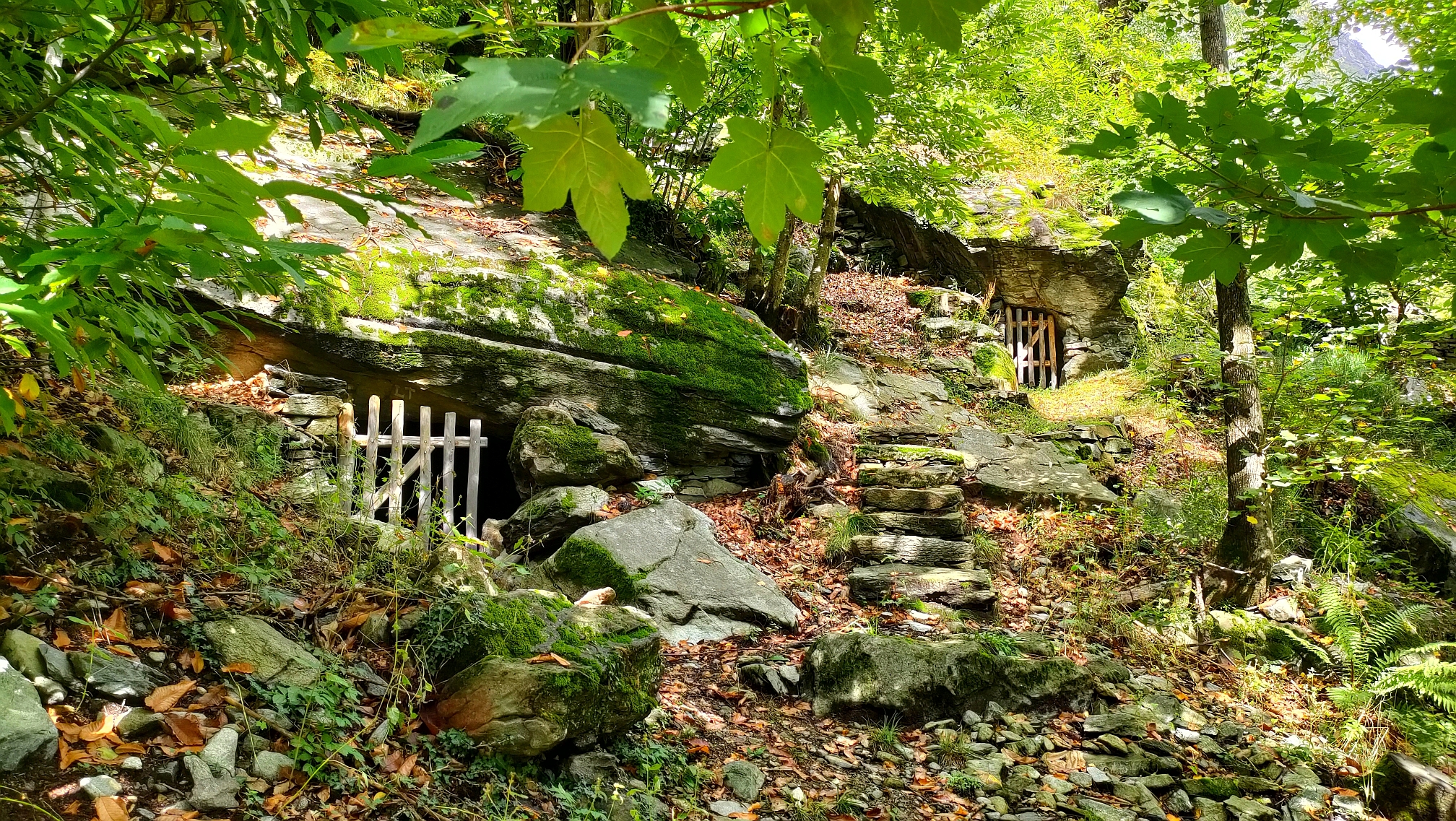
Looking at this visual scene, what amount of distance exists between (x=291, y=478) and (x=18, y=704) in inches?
97.0

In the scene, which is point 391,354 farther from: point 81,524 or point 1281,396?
point 1281,396

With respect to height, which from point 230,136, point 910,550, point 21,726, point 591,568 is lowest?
point 910,550

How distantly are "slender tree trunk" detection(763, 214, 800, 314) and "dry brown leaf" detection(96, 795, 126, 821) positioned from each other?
304 inches

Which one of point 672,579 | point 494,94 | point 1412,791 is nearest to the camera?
point 494,94

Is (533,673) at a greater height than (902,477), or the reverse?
(533,673)

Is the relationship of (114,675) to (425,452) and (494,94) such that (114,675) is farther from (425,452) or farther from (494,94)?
(425,452)

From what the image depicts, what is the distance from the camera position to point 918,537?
614 cm

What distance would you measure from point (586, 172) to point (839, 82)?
0.34 m

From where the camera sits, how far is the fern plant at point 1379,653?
3951mm

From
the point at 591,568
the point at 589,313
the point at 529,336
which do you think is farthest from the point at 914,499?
the point at 529,336

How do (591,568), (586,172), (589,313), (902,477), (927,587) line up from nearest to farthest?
(586,172)
(591,568)
(927,587)
(589,313)
(902,477)

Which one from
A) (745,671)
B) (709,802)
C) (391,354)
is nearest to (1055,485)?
(745,671)

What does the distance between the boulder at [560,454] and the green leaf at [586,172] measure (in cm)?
524

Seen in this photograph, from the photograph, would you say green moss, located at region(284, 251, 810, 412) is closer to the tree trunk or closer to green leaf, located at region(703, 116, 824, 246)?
the tree trunk
